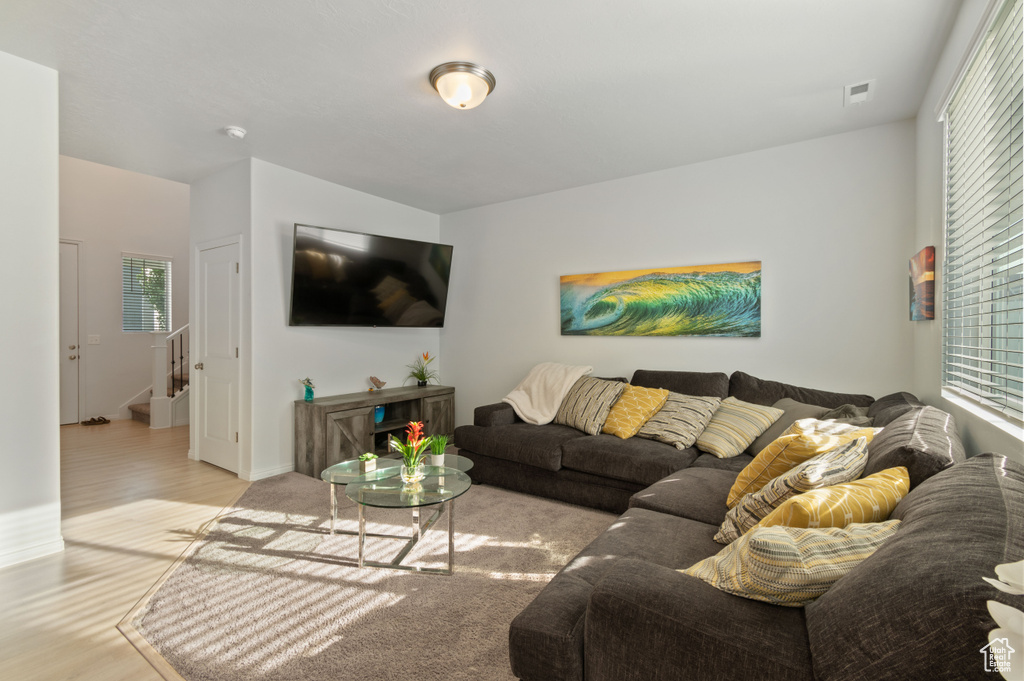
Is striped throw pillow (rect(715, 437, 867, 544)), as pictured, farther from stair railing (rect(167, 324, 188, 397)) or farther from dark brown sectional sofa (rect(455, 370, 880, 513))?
stair railing (rect(167, 324, 188, 397))

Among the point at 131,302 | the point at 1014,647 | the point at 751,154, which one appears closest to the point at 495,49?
the point at 751,154

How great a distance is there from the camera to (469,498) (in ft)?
11.6

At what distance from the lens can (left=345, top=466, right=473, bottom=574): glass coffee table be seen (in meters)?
2.41

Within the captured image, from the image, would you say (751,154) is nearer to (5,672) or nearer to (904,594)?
(904,594)

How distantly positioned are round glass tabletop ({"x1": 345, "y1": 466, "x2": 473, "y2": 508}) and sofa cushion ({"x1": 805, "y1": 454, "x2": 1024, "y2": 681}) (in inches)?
69.6

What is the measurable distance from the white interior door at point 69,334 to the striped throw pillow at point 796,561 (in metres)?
7.71

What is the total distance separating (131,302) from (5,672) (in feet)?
20.5

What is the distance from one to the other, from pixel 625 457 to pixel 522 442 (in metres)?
0.79

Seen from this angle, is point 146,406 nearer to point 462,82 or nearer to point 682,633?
point 462,82

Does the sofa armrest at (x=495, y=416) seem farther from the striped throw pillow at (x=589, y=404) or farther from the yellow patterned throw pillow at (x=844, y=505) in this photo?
the yellow patterned throw pillow at (x=844, y=505)

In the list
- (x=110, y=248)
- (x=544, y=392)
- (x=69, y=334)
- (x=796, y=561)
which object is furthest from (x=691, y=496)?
(x=110, y=248)

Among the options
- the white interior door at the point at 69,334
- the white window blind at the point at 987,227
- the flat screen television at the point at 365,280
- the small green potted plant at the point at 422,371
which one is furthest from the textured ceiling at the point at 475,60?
the white interior door at the point at 69,334

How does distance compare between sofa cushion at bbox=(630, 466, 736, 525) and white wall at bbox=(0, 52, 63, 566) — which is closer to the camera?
sofa cushion at bbox=(630, 466, 736, 525)

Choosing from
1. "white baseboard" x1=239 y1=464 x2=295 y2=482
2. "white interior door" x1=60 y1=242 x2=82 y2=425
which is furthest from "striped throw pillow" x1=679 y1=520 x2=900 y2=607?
"white interior door" x1=60 y1=242 x2=82 y2=425
